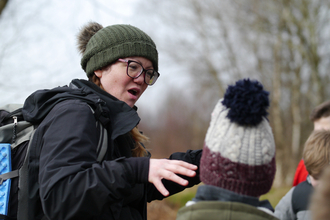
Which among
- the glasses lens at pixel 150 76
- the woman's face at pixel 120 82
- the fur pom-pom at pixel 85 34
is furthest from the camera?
the fur pom-pom at pixel 85 34

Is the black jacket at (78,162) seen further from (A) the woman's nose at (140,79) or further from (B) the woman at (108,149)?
(A) the woman's nose at (140,79)

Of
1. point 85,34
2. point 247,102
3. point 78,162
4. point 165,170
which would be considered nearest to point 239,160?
point 247,102

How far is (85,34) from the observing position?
2496 mm

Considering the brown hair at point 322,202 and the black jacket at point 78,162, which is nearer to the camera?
the brown hair at point 322,202

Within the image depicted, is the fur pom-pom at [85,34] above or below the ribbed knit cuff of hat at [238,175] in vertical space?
above

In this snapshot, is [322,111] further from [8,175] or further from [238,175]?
[8,175]

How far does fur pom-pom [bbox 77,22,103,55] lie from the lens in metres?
2.49

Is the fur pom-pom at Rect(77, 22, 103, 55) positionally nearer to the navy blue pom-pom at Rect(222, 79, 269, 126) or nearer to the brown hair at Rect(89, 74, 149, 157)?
the brown hair at Rect(89, 74, 149, 157)

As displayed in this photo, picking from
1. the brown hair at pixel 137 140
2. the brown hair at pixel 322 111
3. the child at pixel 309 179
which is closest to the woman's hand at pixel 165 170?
the brown hair at pixel 137 140

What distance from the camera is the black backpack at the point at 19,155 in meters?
1.73

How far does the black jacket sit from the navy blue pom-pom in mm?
571

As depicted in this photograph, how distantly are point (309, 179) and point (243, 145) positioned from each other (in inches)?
55.9

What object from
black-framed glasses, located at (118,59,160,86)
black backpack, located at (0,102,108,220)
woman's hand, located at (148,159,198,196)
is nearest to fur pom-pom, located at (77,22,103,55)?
black-framed glasses, located at (118,59,160,86)

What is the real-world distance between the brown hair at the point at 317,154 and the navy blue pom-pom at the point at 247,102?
1.24 m
